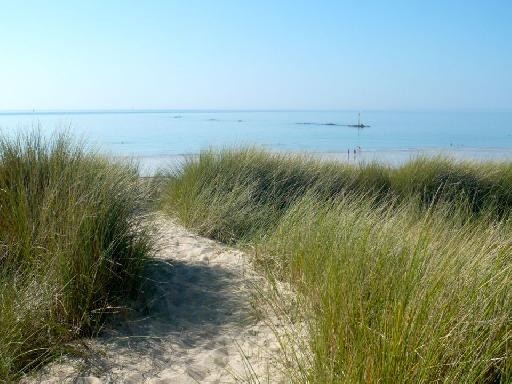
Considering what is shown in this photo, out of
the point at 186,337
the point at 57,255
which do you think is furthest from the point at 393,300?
the point at 57,255

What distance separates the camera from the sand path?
9.83ft

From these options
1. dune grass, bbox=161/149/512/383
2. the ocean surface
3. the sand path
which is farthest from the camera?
the ocean surface

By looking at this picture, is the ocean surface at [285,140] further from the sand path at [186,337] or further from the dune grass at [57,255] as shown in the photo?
the sand path at [186,337]

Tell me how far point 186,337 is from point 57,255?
109cm

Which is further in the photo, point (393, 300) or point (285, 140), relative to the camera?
point (285, 140)

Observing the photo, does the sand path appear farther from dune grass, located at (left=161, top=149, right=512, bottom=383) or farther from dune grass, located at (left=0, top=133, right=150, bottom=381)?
dune grass, located at (left=161, top=149, right=512, bottom=383)

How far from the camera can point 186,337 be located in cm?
356

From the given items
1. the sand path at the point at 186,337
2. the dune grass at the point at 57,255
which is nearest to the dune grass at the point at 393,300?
the sand path at the point at 186,337

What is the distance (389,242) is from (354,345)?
1116mm

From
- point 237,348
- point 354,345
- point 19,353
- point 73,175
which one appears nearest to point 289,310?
→ point 237,348

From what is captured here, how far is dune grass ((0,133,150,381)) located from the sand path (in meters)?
0.19

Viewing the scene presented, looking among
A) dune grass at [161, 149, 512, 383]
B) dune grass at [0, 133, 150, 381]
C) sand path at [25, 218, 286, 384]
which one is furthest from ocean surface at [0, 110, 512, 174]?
dune grass at [161, 149, 512, 383]

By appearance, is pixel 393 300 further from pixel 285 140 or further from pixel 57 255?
pixel 285 140

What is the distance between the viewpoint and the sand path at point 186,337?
3.00m
